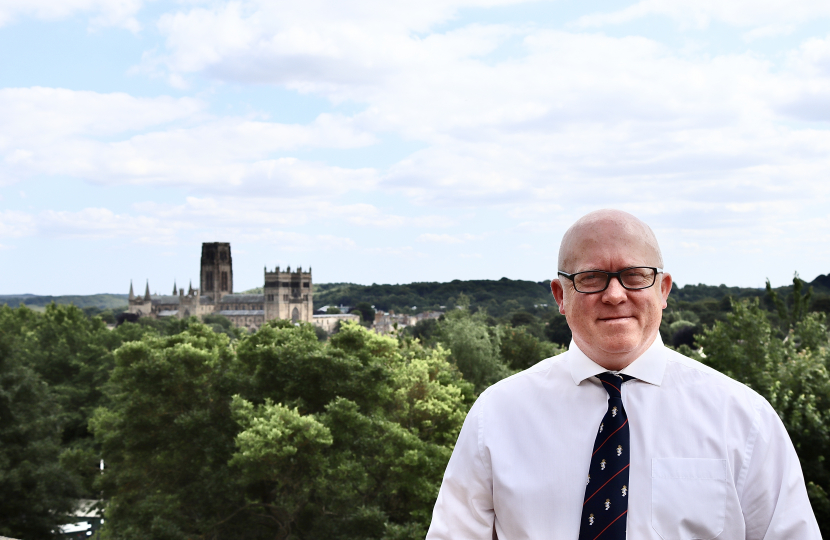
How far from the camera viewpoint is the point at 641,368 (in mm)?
2906

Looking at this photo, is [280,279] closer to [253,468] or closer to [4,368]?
[4,368]

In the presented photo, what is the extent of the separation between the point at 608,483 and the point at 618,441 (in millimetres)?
165

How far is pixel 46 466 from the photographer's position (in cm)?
2678

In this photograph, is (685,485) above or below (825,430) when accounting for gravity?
above

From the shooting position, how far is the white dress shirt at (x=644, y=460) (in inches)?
106

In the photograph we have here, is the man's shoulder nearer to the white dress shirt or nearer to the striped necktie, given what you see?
the white dress shirt

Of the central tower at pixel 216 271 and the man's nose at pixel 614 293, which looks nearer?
the man's nose at pixel 614 293

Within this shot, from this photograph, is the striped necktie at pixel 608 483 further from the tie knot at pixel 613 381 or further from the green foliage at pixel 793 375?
the green foliage at pixel 793 375

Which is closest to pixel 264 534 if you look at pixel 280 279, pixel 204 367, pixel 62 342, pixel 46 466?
pixel 204 367

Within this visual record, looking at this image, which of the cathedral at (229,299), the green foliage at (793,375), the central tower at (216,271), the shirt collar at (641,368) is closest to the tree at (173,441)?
the green foliage at (793,375)

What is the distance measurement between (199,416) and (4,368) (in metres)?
13.1

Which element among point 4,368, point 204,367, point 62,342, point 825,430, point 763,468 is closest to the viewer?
point 763,468

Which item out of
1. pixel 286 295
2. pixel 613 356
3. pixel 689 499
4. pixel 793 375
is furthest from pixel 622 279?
pixel 286 295

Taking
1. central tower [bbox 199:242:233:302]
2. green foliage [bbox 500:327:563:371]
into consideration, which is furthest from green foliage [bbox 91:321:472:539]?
central tower [bbox 199:242:233:302]
